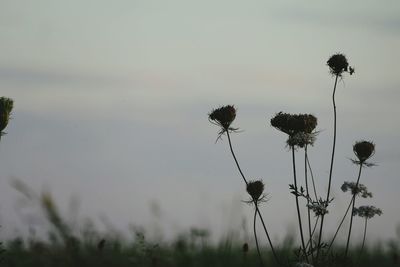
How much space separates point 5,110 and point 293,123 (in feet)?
13.3

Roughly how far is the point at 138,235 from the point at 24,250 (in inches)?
103

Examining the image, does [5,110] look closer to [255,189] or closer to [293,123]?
[255,189]

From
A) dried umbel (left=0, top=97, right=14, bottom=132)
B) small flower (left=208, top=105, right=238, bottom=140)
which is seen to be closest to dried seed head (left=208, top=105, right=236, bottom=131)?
small flower (left=208, top=105, right=238, bottom=140)

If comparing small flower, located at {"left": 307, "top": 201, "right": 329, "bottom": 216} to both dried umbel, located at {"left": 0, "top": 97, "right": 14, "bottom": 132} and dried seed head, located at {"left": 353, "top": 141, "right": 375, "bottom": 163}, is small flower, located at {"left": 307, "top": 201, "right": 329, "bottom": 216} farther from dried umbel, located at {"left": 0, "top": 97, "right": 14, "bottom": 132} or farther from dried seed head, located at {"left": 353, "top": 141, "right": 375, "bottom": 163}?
dried umbel, located at {"left": 0, "top": 97, "right": 14, "bottom": 132}

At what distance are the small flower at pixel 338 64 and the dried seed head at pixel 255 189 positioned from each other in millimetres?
2106

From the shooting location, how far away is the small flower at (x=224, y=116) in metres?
11.1

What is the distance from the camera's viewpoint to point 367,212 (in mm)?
11766

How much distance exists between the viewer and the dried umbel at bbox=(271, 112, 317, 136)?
10750 millimetres

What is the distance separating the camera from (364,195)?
1169cm

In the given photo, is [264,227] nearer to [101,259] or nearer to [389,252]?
[101,259]

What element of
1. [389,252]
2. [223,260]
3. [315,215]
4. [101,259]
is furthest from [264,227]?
[389,252]

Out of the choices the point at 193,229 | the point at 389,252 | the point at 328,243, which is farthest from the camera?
the point at 389,252

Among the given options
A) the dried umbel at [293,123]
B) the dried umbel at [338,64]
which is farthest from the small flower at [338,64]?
the dried umbel at [293,123]

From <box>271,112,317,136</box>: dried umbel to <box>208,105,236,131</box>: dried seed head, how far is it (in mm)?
632
